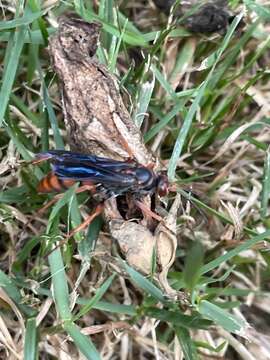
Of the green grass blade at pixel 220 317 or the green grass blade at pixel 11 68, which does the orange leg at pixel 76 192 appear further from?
the green grass blade at pixel 220 317

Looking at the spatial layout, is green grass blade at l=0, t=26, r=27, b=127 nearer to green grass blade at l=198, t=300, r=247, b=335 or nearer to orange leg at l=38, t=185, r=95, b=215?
orange leg at l=38, t=185, r=95, b=215

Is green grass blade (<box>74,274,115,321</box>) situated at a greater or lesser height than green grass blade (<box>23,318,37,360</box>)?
greater

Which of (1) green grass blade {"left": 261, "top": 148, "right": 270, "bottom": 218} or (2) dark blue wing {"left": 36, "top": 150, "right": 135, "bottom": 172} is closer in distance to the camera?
(2) dark blue wing {"left": 36, "top": 150, "right": 135, "bottom": 172}

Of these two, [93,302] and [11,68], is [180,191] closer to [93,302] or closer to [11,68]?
[93,302]

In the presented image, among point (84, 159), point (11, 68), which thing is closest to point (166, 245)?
point (84, 159)

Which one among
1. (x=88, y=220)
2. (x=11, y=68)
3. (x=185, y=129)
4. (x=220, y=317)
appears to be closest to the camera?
(x=220, y=317)

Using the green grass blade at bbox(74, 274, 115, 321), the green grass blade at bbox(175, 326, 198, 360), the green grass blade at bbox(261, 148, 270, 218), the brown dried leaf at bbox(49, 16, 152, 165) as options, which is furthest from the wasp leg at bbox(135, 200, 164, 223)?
the green grass blade at bbox(261, 148, 270, 218)

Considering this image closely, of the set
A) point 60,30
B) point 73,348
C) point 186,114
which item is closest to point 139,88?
point 186,114
